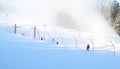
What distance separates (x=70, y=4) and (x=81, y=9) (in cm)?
422

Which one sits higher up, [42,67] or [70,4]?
[70,4]

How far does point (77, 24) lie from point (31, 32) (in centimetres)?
2579

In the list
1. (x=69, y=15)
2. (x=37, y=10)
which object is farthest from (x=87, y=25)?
(x=37, y=10)

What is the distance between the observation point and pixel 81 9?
278 ft

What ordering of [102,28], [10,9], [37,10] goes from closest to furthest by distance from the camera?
1. [102,28]
2. [37,10]
3. [10,9]

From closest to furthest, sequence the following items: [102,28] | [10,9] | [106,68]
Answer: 1. [106,68]
2. [102,28]
3. [10,9]

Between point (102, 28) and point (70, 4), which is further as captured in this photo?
point (70, 4)

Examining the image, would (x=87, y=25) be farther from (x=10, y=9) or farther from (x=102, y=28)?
(x=10, y=9)

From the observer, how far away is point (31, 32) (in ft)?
178

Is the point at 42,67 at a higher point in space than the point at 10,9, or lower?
lower

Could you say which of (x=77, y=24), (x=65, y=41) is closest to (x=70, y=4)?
(x=77, y=24)

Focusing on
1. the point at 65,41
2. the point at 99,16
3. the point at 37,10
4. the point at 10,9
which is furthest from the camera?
the point at 10,9

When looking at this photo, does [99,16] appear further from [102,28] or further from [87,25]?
[102,28]

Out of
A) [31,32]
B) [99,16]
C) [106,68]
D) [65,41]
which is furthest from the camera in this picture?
[99,16]
